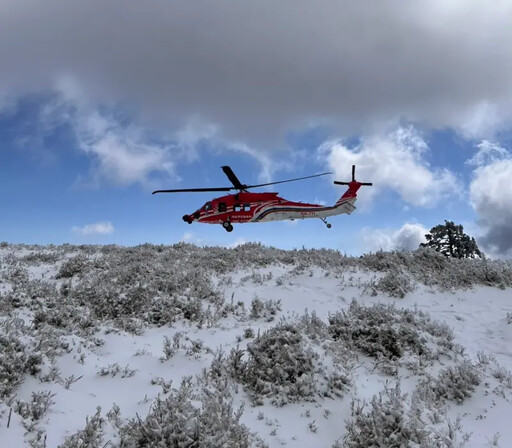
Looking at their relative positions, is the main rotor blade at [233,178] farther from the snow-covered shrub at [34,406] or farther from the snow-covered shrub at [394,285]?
the snow-covered shrub at [34,406]

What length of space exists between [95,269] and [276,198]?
35.0 feet

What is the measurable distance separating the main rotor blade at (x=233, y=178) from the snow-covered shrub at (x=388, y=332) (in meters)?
13.6

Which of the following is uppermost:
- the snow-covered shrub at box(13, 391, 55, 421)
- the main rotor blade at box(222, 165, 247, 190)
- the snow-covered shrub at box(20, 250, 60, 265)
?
the main rotor blade at box(222, 165, 247, 190)


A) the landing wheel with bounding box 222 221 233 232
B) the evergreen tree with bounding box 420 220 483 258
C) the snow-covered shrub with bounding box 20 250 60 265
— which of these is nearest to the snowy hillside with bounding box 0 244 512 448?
the snow-covered shrub with bounding box 20 250 60 265

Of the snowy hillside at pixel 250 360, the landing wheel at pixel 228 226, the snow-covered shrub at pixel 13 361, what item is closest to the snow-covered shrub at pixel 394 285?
the snowy hillside at pixel 250 360

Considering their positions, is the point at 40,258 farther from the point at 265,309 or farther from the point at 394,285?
the point at 394,285

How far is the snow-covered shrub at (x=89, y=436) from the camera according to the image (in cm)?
574

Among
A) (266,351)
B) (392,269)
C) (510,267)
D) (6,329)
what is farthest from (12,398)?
(510,267)

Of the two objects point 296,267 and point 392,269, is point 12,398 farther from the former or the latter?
point 392,269

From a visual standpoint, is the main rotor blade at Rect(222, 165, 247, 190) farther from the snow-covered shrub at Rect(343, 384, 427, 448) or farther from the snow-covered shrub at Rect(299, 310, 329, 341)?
the snow-covered shrub at Rect(343, 384, 427, 448)

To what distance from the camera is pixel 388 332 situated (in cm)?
976

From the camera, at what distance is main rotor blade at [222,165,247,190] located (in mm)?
22859

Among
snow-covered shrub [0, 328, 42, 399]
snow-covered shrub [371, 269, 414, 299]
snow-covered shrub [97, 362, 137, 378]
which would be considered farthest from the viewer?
snow-covered shrub [371, 269, 414, 299]

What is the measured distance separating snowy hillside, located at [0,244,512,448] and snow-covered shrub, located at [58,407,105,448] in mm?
30
